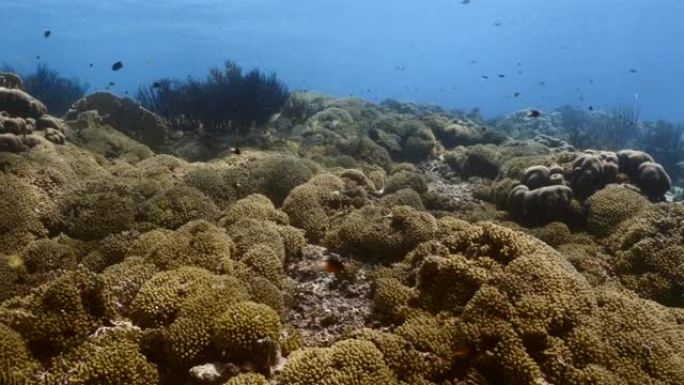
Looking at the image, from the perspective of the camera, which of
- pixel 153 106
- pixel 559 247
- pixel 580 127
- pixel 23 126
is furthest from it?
pixel 580 127

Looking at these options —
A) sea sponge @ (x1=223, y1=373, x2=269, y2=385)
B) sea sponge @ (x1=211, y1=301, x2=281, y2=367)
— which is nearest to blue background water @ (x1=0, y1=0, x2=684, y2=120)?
sea sponge @ (x1=211, y1=301, x2=281, y2=367)

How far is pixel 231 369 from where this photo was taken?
12.0ft

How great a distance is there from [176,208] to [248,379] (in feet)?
12.3

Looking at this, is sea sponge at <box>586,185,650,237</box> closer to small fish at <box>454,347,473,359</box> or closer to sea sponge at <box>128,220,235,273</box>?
small fish at <box>454,347,473,359</box>

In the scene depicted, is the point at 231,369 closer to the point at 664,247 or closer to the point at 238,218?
the point at 238,218

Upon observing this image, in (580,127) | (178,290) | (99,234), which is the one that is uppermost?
(178,290)

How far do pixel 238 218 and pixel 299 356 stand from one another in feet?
10.5

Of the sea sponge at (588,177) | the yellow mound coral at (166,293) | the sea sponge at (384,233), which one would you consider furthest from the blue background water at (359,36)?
the yellow mound coral at (166,293)

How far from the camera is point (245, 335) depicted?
378 centimetres

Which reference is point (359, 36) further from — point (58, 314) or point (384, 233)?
point (58, 314)

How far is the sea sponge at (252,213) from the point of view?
660 cm

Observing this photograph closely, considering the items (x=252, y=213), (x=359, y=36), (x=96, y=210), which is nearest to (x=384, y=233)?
(x=252, y=213)

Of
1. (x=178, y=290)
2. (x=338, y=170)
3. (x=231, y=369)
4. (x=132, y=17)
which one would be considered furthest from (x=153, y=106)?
(x=132, y=17)

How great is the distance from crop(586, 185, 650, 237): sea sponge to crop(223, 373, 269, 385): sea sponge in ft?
20.9
